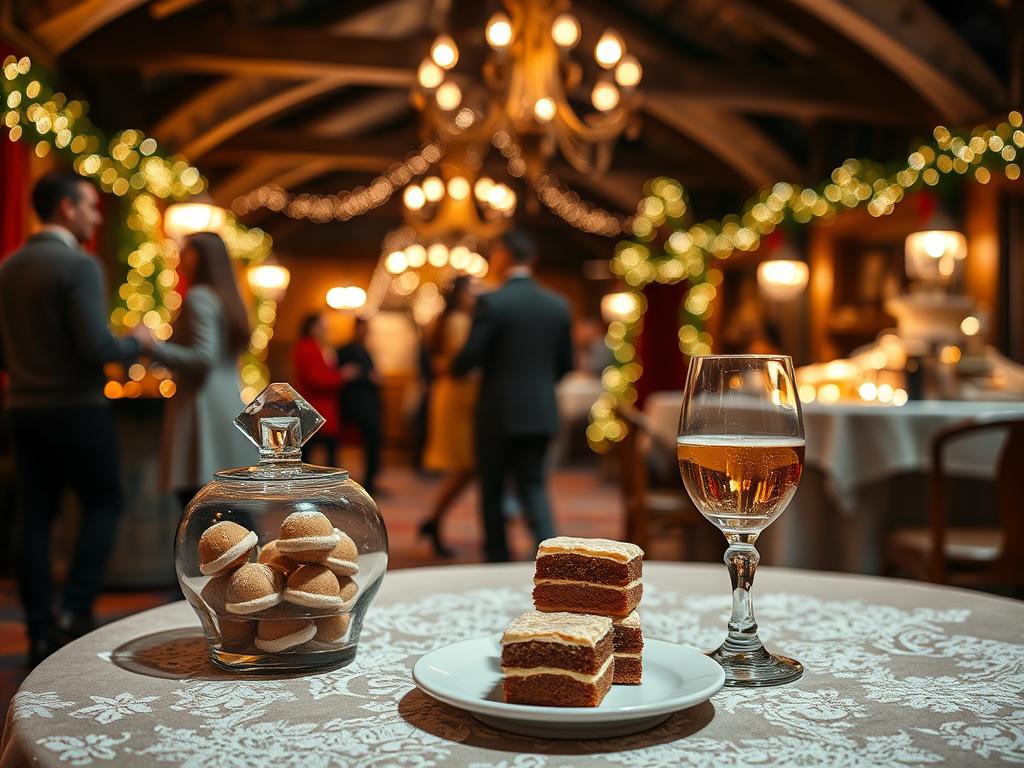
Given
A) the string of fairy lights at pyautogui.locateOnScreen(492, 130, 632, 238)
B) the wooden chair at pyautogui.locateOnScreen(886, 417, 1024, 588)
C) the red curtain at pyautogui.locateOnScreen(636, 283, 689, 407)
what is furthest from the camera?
the red curtain at pyautogui.locateOnScreen(636, 283, 689, 407)

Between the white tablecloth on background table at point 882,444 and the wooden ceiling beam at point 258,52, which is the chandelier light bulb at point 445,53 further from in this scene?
the wooden ceiling beam at point 258,52

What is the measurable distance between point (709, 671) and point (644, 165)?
450 inches

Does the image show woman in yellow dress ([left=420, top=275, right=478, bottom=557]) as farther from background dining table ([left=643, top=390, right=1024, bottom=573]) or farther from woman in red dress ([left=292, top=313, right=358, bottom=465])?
background dining table ([left=643, top=390, right=1024, bottom=573])

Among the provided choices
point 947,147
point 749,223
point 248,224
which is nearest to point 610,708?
point 947,147

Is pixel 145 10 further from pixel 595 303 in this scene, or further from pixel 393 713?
pixel 595 303

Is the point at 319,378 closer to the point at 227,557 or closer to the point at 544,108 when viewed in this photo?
the point at 544,108

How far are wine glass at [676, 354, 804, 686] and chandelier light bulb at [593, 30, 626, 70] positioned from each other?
4506 millimetres

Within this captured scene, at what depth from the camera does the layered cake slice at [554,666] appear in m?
0.68

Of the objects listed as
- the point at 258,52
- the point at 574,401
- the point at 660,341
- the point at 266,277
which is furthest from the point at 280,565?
the point at 660,341

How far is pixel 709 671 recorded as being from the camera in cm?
76

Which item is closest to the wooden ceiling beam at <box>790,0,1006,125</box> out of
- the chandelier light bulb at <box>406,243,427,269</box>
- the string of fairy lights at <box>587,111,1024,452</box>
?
the string of fairy lights at <box>587,111,1024,452</box>

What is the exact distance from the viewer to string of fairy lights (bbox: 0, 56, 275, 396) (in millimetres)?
5680

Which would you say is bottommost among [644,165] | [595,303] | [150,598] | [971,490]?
[150,598]

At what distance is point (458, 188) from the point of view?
7.93 metres
